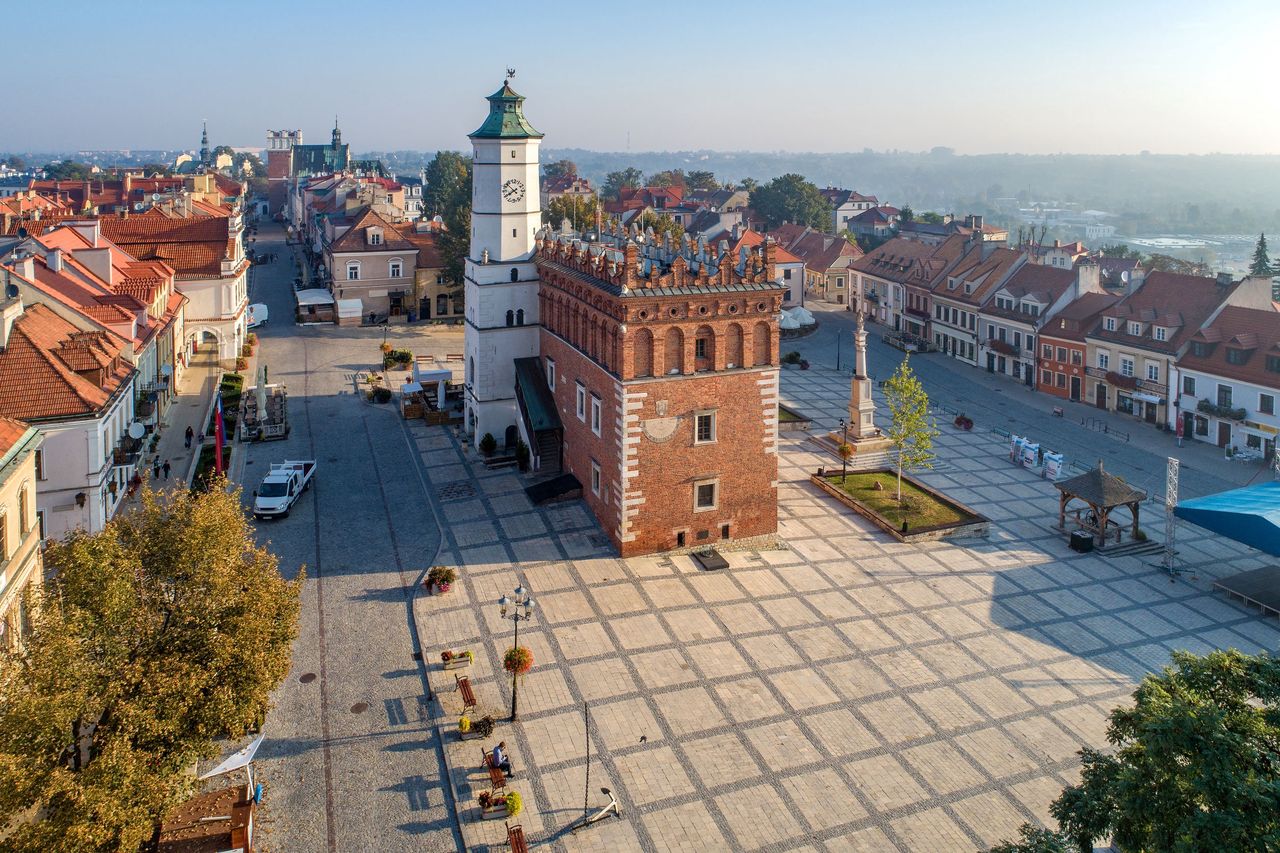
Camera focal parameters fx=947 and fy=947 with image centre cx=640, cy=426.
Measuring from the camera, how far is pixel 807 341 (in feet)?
294

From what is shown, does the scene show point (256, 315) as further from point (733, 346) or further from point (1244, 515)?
point (1244, 515)

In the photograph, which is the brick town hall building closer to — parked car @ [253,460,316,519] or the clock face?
the clock face

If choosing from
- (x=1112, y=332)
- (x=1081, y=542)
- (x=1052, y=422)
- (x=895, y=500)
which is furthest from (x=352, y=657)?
(x=1112, y=332)

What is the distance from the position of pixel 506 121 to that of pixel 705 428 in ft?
70.7

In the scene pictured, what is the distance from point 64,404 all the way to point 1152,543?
4593 centimetres

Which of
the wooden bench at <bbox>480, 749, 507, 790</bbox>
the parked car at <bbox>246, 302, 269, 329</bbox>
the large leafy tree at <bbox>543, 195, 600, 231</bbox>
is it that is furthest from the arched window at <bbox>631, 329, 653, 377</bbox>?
the parked car at <bbox>246, 302, 269, 329</bbox>

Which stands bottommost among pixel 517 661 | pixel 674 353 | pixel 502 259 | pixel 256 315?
pixel 517 661

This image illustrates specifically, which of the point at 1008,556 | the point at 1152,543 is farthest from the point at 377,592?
the point at 1152,543

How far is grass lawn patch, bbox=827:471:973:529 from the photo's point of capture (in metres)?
43.6

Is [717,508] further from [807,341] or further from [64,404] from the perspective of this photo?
[807,341]

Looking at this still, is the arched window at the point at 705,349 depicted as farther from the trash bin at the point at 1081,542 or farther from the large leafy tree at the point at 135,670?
the large leafy tree at the point at 135,670

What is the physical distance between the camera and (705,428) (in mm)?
39188

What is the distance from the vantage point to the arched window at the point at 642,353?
123ft

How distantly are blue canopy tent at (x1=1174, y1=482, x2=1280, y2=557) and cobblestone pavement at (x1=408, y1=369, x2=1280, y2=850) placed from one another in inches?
99.4
